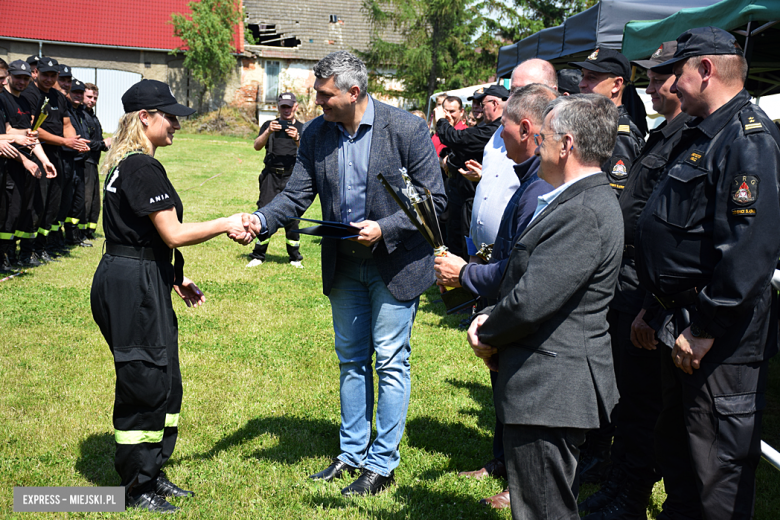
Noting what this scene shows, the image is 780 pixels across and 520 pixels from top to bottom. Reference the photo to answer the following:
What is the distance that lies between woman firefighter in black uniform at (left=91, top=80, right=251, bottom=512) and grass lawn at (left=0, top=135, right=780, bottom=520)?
1.28 ft

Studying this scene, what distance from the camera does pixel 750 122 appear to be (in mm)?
2754

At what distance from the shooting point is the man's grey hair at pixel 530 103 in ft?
9.29

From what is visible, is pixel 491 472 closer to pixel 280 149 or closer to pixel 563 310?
pixel 563 310

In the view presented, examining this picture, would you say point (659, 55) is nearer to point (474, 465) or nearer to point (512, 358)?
point (512, 358)

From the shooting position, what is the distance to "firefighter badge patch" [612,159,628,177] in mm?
3998

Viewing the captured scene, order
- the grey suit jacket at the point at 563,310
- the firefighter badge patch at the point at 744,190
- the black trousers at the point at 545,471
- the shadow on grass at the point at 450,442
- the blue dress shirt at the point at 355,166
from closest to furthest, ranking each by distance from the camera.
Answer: the grey suit jacket at the point at 563,310 → the black trousers at the point at 545,471 → the firefighter badge patch at the point at 744,190 → the blue dress shirt at the point at 355,166 → the shadow on grass at the point at 450,442

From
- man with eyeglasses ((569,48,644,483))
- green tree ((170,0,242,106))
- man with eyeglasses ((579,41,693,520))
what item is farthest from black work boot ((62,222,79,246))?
green tree ((170,0,242,106))

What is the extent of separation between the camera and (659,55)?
4.10m

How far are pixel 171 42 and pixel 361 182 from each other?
124 ft

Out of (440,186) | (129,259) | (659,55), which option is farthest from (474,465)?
(659,55)

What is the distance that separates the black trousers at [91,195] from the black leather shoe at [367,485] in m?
8.97

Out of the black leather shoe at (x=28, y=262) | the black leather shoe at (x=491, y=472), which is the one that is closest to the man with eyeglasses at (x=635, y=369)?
the black leather shoe at (x=491, y=472)

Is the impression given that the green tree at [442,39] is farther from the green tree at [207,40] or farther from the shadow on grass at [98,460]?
the shadow on grass at [98,460]

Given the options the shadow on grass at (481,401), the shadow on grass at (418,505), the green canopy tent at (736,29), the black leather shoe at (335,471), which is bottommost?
the shadow on grass at (481,401)
